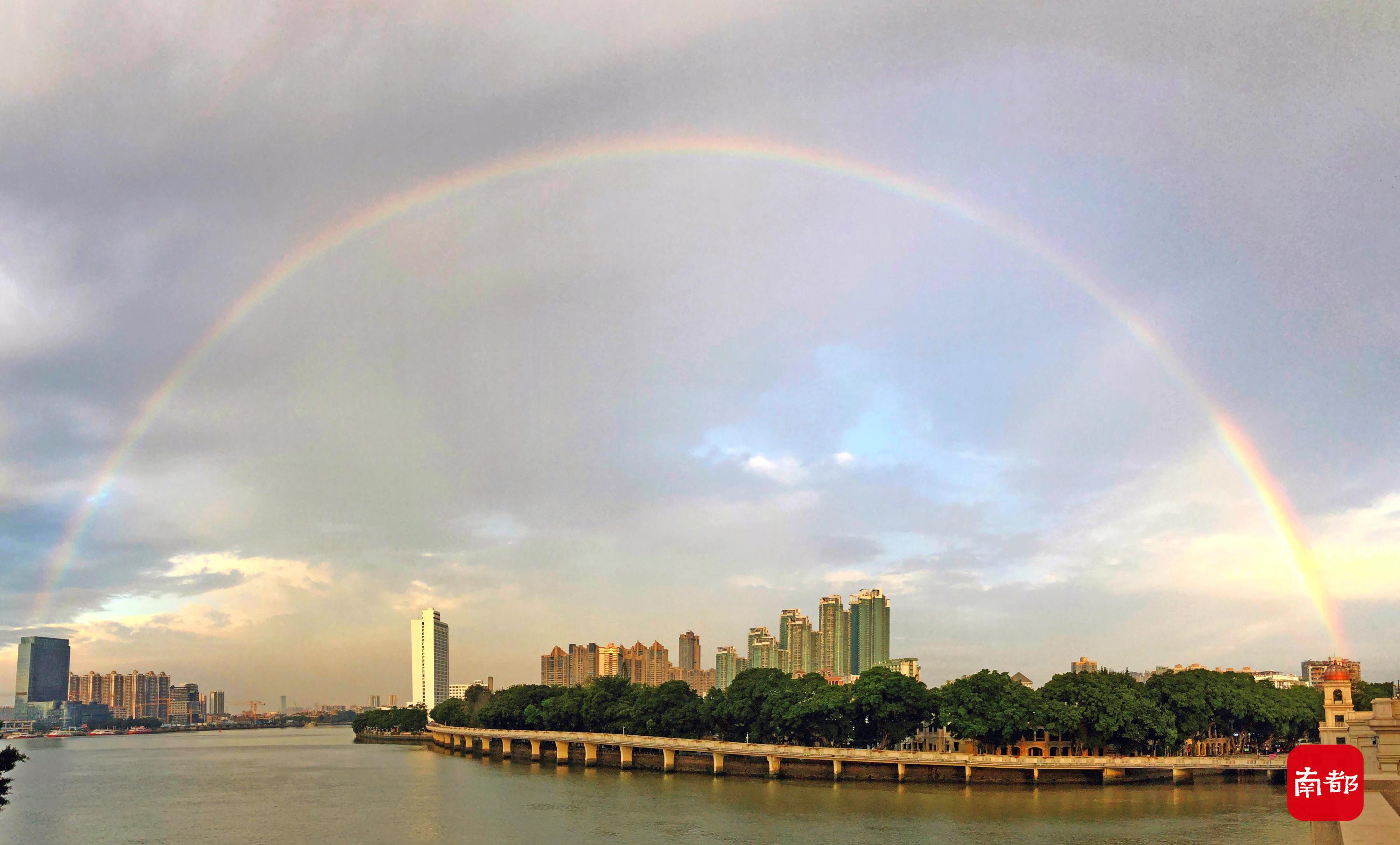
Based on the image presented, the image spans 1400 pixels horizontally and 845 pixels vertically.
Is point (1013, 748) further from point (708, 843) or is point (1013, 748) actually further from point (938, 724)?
point (708, 843)

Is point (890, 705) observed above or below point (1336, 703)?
below

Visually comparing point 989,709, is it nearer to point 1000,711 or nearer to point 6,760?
point 1000,711

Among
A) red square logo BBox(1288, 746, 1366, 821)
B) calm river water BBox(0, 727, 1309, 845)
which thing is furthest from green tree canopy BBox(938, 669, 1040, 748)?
red square logo BBox(1288, 746, 1366, 821)

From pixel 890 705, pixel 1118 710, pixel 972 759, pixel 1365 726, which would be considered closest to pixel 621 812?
pixel 890 705

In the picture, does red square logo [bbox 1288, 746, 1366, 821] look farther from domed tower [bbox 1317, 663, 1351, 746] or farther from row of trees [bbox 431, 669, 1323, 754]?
row of trees [bbox 431, 669, 1323, 754]

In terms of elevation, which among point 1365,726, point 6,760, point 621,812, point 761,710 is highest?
point 6,760

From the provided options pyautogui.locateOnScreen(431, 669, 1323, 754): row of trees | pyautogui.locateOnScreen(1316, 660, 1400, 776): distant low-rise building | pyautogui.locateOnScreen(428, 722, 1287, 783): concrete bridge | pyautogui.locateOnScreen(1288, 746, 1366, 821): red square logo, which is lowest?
pyautogui.locateOnScreen(428, 722, 1287, 783): concrete bridge
